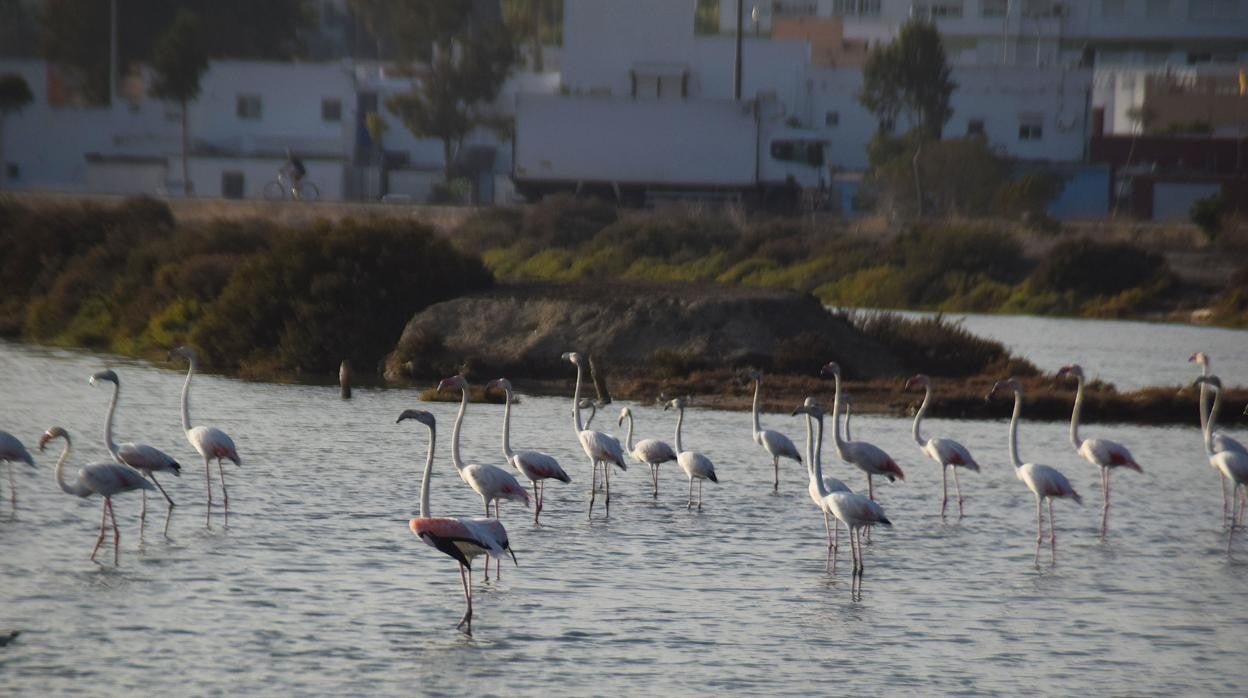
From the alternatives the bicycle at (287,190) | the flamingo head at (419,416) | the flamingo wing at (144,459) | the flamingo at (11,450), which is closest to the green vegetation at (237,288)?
the flamingo at (11,450)

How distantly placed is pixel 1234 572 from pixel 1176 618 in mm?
2347

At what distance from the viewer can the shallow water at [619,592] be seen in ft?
40.1

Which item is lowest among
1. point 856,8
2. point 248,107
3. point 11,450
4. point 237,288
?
point 11,450

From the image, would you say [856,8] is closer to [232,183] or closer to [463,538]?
[232,183]

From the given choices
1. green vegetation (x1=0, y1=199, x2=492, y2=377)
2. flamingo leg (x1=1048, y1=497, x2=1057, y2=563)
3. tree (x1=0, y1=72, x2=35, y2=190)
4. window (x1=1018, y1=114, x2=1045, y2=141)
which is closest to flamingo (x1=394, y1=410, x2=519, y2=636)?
flamingo leg (x1=1048, y1=497, x2=1057, y2=563)

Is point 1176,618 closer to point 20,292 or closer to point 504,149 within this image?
point 20,292

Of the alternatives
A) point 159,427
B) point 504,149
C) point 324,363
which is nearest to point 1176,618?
point 159,427

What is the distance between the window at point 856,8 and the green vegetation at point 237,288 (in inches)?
2441

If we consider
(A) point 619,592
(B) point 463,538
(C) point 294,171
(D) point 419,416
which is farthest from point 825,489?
(C) point 294,171

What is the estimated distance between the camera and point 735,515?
61.2 ft

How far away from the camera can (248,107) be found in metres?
78.6

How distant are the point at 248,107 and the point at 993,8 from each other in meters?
41.3

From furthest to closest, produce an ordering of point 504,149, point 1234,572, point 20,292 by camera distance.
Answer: point 504,149 < point 20,292 < point 1234,572

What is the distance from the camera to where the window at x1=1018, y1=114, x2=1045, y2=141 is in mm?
76750
